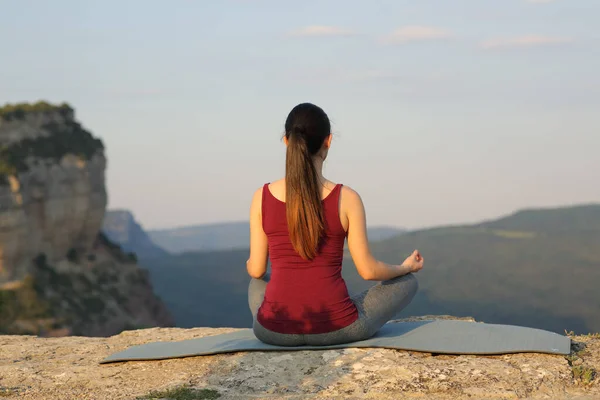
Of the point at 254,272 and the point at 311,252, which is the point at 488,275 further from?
the point at 311,252

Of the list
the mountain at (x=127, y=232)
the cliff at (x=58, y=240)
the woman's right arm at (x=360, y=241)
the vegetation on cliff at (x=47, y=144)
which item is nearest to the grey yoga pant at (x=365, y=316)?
the woman's right arm at (x=360, y=241)

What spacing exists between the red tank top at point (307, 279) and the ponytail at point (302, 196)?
3.8 inches

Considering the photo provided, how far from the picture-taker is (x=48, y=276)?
5072 cm

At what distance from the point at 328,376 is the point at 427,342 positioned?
3.12 ft

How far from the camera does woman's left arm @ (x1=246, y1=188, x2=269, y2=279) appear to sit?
612 centimetres

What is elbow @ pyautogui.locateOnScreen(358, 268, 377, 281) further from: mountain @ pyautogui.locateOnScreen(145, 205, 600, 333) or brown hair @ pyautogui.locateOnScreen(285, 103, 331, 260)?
mountain @ pyautogui.locateOnScreen(145, 205, 600, 333)

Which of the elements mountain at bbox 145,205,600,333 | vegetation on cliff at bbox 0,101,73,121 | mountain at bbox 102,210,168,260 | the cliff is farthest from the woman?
mountain at bbox 102,210,168,260

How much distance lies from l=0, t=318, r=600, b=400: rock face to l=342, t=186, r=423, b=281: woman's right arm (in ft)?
1.94

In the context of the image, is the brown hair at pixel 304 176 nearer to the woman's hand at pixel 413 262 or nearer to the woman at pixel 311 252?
the woman at pixel 311 252

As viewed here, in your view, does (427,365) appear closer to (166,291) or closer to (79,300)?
(79,300)

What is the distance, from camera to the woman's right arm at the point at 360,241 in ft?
19.4

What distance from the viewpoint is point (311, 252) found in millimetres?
5910

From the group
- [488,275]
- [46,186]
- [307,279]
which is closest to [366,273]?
[307,279]

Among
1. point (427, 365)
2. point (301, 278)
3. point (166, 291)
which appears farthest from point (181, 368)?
point (166, 291)
